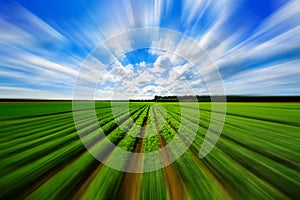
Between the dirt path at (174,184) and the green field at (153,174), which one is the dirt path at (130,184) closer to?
the green field at (153,174)

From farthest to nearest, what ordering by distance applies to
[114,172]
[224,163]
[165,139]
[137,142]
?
[165,139] < [137,142] < [224,163] < [114,172]

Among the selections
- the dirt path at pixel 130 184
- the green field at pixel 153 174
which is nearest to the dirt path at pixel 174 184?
the green field at pixel 153 174

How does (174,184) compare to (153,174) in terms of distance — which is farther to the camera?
(153,174)

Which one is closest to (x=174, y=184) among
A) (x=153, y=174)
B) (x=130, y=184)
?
(x=153, y=174)

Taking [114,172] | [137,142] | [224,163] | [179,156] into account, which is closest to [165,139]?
[137,142]

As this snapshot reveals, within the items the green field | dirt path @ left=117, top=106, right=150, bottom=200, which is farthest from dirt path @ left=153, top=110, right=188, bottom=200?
dirt path @ left=117, top=106, right=150, bottom=200

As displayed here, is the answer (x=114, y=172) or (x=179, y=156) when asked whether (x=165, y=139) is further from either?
(x=114, y=172)

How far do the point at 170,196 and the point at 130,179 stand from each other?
1224mm

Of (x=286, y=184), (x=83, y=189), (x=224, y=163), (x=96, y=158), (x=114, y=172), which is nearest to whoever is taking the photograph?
(x=83, y=189)

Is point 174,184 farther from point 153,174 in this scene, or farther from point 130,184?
point 130,184

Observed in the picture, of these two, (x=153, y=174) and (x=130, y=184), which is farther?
(x=153, y=174)

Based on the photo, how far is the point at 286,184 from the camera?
439cm

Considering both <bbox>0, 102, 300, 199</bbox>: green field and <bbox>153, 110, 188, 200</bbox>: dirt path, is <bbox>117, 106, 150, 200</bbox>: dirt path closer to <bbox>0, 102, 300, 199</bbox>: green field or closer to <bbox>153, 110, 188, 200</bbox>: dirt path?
<bbox>0, 102, 300, 199</bbox>: green field

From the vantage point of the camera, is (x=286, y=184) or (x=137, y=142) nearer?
(x=286, y=184)
